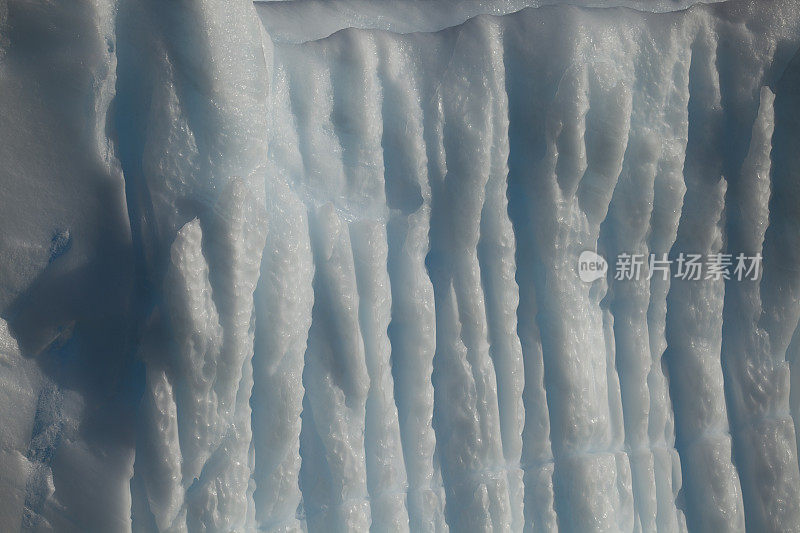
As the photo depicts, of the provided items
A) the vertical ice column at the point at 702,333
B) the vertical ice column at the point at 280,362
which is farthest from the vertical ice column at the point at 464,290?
the vertical ice column at the point at 702,333

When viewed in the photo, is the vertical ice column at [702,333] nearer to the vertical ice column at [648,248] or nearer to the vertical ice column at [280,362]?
the vertical ice column at [648,248]

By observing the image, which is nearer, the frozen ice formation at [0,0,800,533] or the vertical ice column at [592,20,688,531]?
the frozen ice formation at [0,0,800,533]

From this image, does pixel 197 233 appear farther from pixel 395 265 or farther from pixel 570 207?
pixel 570 207

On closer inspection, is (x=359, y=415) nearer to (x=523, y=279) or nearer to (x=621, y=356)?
(x=523, y=279)

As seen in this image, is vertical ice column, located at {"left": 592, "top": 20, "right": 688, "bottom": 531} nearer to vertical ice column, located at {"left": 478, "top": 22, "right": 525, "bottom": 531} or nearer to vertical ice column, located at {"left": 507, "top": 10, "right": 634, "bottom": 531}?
vertical ice column, located at {"left": 507, "top": 10, "right": 634, "bottom": 531}

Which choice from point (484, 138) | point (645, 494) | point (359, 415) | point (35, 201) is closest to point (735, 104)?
point (484, 138)

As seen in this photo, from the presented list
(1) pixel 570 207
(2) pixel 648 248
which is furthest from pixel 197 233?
(2) pixel 648 248

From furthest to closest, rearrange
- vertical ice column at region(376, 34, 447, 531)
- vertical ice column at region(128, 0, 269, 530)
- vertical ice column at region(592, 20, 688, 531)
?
vertical ice column at region(592, 20, 688, 531) < vertical ice column at region(376, 34, 447, 531) < vertical ice column at region(128, 0, 269, 530)

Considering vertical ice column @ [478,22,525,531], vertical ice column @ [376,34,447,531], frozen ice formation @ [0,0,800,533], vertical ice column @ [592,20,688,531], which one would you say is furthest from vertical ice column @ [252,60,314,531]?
vertical ice column @ [592,20,688,531]
